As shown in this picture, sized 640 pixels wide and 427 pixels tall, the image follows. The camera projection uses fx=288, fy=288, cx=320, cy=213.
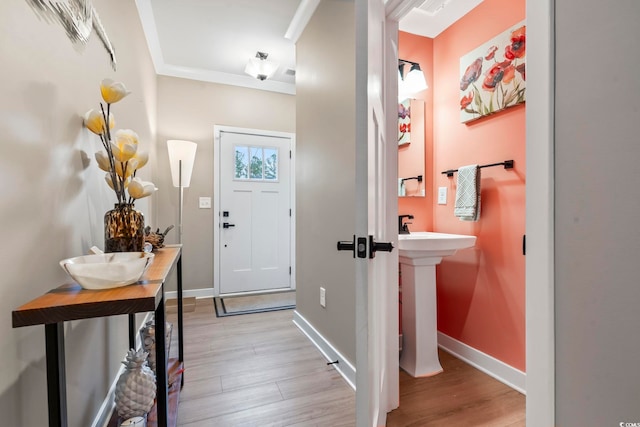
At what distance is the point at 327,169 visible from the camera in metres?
2.07

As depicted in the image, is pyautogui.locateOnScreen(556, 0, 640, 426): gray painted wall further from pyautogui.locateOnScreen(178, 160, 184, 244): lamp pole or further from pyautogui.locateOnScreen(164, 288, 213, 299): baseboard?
pyautogui.locateOnScreen(164, 288, 213, 299): baseboard

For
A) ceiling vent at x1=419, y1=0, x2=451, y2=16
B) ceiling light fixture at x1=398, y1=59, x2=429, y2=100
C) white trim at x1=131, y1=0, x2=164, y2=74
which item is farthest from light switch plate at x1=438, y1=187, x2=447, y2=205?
white trim at x1=131, y1=0, x2=164, y2=74

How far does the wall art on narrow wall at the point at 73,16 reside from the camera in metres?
0.88

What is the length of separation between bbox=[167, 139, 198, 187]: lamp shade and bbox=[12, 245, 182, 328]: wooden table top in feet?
8.19

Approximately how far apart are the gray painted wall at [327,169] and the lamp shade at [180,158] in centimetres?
129

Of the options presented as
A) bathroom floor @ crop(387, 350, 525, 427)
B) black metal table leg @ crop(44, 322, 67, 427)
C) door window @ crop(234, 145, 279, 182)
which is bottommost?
bathroom floor @ crop(387, 350, 525, 427)

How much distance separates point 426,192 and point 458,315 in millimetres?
954

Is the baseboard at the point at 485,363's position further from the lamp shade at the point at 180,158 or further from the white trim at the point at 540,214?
the lamp shade at the point at 180,158

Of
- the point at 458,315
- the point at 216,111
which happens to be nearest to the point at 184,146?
the point at 216,111

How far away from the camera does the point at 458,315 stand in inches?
82.6

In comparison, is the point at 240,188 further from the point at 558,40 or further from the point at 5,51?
the point at 558,40

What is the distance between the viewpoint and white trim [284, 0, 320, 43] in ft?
7.36

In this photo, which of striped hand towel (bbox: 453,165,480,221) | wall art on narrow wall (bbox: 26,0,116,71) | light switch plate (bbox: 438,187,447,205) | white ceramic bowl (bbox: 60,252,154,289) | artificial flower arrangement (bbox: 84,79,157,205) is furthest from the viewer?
light switch plate (bbox: 438,187,447,205)

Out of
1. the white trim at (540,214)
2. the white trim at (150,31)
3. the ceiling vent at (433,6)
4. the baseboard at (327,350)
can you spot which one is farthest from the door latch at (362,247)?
the white trim at (150,31)
